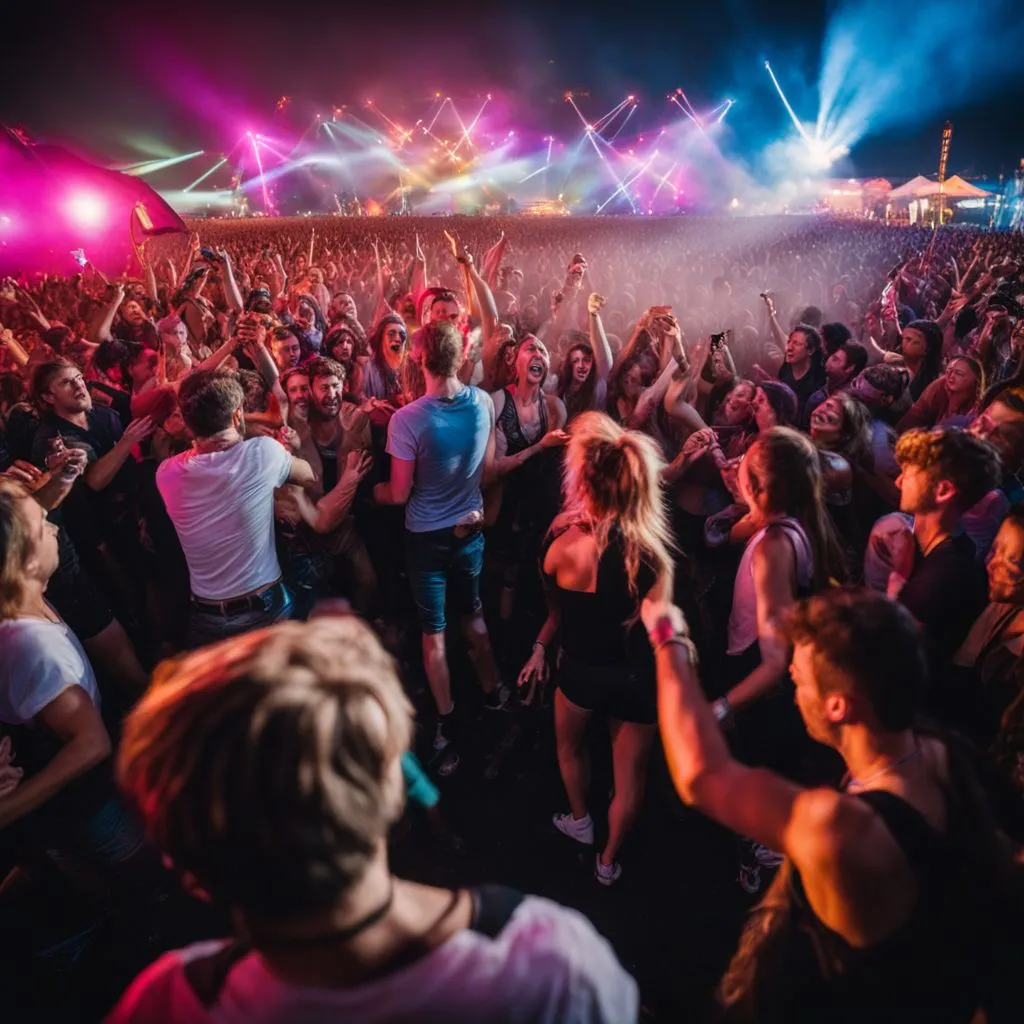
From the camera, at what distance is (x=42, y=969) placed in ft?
8.11

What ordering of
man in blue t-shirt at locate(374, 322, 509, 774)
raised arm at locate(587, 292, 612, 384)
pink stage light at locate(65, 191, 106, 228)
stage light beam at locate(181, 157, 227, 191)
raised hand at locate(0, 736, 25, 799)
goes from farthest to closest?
1. stage light beam at locate(181, 157, 227, 191)
2. pink stage light at locate(65, 191, 106, 228)
3. raised arm at locate(587, 292, 612, 384)
4. man in blue t-shirt at locate(374, 322, 509, 774)
5. raised hand at locate(0, 736, 25, 799)

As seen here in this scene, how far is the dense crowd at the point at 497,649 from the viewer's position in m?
0.87

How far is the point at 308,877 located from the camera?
823mm

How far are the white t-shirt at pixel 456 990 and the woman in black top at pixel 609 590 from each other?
4.95 ft

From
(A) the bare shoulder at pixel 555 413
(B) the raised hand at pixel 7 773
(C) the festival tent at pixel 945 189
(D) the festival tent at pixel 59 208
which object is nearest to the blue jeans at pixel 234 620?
(B) the raised hand at pixel 7 773

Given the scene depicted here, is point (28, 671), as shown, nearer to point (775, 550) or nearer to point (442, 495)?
point (442, 495)

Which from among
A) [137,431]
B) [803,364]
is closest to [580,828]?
[137,431]

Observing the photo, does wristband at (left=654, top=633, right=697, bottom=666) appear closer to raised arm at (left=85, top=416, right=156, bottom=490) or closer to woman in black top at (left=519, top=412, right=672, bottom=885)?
woman in black top at (left=519, top=412, right=672, bottom=885)

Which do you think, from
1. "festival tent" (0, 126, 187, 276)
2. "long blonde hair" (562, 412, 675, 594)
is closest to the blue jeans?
"long blonde hair" (562, 412, 675, 594)

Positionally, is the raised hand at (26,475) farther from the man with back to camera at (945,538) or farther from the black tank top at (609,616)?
the man with back to camera at (945,538)

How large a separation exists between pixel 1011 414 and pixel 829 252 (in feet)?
50.2

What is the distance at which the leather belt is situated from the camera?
293 centimetres

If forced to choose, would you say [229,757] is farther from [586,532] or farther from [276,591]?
[276,591]

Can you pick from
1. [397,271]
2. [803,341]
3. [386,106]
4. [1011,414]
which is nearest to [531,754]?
[1011,414]
